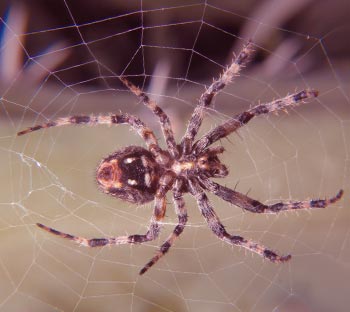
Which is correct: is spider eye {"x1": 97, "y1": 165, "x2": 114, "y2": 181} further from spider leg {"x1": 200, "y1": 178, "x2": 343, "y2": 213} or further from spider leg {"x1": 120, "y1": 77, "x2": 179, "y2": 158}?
spider leg {"x1": 200, "y1": 178, "x2": 343, "y2": 213}

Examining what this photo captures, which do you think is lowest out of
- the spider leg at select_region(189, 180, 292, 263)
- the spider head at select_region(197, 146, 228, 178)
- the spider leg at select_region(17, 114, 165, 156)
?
the spider leg at select_region(189, 180, 292, 263)

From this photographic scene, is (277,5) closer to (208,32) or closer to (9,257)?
(208,32)

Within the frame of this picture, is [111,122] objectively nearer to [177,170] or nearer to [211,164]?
[177,170]

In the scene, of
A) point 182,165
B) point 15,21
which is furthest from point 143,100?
point 15,21

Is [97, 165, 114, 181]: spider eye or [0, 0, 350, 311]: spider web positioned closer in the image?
[97, 165, 114, 181]: spider eye

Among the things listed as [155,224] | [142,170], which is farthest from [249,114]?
[155,224]

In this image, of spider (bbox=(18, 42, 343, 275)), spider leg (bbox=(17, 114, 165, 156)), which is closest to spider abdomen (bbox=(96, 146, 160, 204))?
spider (bbox=(18, 42, 343, 275))

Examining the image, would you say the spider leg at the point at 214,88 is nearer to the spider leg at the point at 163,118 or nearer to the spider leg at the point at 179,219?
the spider leg at the point at 163,118
